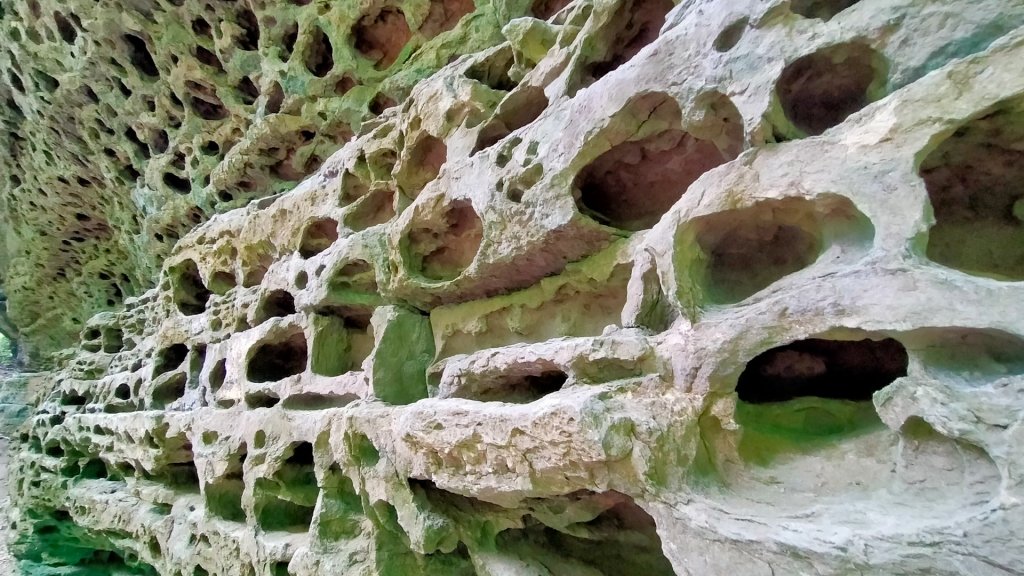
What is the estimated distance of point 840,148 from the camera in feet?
2.67

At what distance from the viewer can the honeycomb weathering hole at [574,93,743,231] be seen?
1.14 m

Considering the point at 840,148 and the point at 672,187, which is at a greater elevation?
the point at 672,187

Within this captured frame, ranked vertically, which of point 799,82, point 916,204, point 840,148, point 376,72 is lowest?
point 916,204

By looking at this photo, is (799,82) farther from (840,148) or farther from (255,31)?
(255,31)

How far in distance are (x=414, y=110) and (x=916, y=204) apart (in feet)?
4.79

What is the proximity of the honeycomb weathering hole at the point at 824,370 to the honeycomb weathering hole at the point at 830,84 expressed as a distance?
0.39 m

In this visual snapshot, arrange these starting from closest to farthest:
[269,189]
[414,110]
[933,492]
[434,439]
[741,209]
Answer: [933,492] → [741,209] → [434,439] → [414,110] → [269,189]

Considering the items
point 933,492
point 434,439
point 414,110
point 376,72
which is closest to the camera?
point 933,492

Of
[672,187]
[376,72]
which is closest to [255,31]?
[376,72]

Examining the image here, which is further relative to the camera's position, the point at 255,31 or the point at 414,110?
the point at 255,31

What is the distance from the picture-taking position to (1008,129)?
78cm

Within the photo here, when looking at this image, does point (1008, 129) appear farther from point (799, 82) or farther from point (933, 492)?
point (933, 492)

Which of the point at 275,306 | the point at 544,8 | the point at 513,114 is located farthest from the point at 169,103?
the point at 513,114

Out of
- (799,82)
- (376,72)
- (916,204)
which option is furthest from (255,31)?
(916,204)
